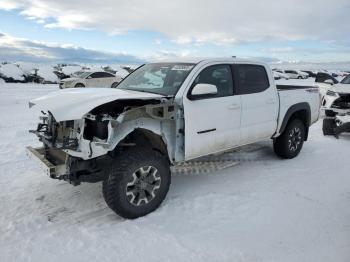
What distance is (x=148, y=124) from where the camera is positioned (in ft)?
13.9

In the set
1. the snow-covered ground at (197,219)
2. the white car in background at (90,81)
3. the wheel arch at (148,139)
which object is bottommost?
the snow-covered ground at (197,219)

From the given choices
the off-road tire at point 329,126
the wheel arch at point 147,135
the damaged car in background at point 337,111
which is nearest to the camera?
the wheel arch at point 147,135

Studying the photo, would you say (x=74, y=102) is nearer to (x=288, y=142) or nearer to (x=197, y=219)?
(x=197, y=219)

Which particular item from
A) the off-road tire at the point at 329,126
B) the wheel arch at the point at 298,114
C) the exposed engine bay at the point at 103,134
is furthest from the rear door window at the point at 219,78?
the off-road tire at the point at 329,126

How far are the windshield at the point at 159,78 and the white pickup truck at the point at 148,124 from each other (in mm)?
18

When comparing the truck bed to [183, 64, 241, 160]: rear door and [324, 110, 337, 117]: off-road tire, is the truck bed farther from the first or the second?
[324, 110, 337, 117]: off-road tire

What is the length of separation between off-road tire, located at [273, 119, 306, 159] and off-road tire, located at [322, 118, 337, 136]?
240 centimetres

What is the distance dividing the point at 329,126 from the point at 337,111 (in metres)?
0.44

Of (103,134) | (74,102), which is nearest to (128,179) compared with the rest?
(103,134)

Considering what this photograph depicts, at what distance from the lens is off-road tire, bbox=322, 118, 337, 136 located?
883 cm

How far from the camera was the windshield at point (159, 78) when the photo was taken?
4791 mm

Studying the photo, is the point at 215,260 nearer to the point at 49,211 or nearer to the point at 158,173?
the point at 158,173

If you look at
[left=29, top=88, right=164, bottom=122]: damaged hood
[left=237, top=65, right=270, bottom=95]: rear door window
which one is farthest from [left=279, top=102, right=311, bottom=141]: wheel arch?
[left=29, top=88, right=164, bottom=122]: damaged hood

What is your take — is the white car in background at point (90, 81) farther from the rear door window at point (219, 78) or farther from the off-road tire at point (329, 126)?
the rear door window at point (219, 78)
